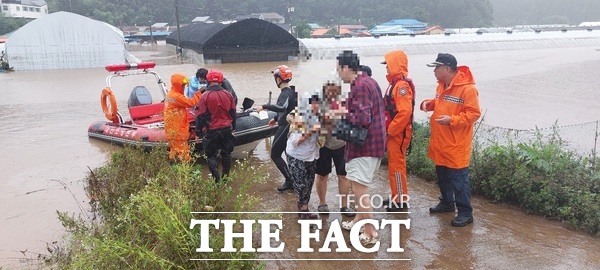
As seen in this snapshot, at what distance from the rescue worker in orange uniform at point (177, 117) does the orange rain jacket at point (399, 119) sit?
96.5 inches

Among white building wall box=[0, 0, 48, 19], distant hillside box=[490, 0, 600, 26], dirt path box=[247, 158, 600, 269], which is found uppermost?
distant hillside box=[490, 0, 600, 26]

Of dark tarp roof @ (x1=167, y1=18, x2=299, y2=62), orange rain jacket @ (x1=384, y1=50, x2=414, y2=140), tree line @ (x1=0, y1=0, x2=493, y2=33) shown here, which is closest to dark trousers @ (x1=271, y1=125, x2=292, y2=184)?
orange rain jacket @ (x1=384, y1=50, x2=414, y2=140)

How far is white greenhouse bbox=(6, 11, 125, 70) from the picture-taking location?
23.1 meters

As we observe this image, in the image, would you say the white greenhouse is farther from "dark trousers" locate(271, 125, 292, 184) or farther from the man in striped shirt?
the man in striped shirt

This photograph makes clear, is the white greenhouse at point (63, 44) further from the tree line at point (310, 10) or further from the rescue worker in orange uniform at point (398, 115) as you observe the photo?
the tree line at point (310, 10)

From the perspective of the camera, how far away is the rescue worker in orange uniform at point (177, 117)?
522cm

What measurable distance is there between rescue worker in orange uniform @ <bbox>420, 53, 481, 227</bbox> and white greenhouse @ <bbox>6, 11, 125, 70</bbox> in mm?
23348

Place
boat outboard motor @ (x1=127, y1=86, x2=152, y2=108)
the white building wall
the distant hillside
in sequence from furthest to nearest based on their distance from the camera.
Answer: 1. the distant hillside
2. the white building wall
3. boat outboard motor @ (x1=127, y1=86, x2=152, y2=108)

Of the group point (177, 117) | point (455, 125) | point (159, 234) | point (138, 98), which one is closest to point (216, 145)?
point (177, 117)

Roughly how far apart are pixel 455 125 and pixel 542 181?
3.72ft

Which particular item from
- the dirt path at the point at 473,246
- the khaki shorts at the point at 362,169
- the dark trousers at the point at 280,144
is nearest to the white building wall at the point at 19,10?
the dark trousers at the point at 280,144

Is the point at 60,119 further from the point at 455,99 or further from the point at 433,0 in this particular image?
the point at 433,0

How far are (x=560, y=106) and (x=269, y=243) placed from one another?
10838 millimetres

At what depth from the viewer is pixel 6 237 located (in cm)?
454
